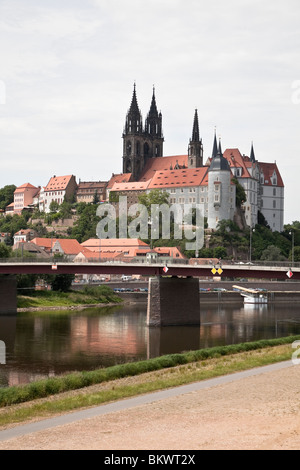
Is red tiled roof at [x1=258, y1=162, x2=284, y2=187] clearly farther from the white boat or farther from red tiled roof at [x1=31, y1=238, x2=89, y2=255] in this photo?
the white boat

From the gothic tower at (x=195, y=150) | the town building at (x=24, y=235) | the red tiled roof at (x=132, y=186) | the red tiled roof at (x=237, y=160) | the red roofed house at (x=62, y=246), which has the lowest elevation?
the red roofed house at (x=62, y=246)

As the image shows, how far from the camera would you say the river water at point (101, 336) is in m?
44.3

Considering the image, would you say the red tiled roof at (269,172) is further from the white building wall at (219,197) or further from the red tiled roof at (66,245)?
the red tiled roof at (66,245)

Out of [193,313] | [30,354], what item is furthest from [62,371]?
[193,313]

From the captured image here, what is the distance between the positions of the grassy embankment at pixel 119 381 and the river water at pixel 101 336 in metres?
4.53

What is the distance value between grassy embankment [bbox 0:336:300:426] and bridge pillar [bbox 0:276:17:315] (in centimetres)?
3987

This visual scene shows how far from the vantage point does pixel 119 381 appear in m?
35.0

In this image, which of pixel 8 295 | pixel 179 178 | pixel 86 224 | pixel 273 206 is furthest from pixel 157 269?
pixel 273 206

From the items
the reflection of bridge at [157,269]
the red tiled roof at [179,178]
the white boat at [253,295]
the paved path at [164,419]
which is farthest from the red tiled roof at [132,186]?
the paved path at [164,419]

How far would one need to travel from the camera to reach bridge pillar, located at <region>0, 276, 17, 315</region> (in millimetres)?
80500

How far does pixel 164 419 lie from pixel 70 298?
73.4 meters

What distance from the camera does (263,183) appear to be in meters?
182

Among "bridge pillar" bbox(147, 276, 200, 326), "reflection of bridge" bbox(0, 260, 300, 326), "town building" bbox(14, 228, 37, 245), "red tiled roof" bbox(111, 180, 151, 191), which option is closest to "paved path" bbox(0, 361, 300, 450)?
"reflection of bridge" bbox(0, 260, 300, 326)
